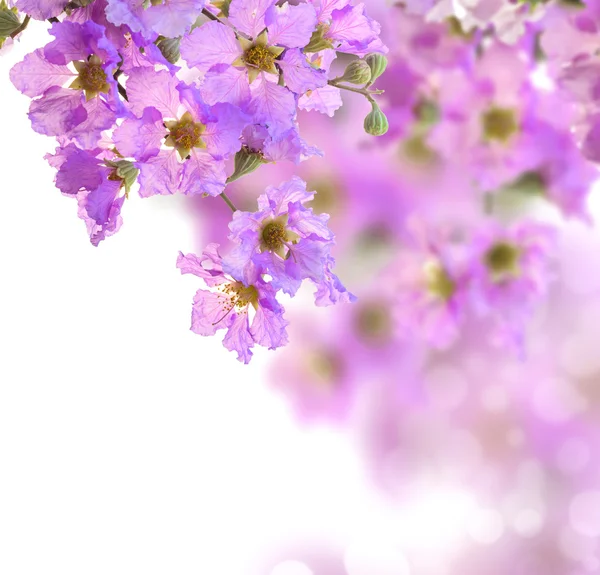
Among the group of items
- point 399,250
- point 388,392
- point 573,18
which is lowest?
point 388,392

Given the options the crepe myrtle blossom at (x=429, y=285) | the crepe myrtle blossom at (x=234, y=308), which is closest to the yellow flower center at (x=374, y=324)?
the crepe myrtle blossom at (x=429, y=285)

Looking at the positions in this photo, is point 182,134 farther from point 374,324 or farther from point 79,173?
point 374,324

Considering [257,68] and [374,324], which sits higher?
[257,68]

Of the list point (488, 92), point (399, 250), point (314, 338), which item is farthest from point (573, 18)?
point (314, 338)

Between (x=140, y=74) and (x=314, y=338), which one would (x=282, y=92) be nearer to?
(x=140, y=74)

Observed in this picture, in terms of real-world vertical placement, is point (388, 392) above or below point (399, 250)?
below

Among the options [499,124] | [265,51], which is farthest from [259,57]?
[499,124]

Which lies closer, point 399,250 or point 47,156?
point 47,156
